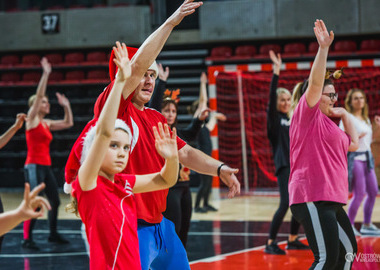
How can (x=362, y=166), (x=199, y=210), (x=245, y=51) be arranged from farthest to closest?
(x=245, y=51), (x=199, y=210), (x=362, y=166)

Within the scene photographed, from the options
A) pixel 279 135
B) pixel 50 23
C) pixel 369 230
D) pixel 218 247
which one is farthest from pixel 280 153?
pixel 50 23

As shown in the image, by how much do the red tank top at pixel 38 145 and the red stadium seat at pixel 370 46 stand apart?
780 centimetres

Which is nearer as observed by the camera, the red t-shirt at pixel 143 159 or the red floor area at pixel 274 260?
the red t-shirt at pixel 143 159

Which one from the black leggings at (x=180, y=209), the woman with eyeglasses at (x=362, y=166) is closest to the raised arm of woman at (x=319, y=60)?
the black leggings at (x=180, y=209)

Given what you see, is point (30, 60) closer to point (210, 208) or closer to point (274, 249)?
point (210, 208)

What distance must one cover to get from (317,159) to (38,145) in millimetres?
4504

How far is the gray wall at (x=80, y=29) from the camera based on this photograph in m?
14.1

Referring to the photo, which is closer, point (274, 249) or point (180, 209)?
point (180, 209)

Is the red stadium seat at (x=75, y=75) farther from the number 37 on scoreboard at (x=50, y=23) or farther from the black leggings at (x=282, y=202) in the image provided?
the black leggings at (x=282, y=202)

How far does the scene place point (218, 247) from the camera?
6.62 metres

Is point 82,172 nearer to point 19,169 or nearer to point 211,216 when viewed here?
point 211,216

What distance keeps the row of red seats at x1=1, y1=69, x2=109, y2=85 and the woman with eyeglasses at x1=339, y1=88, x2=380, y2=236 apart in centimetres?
766

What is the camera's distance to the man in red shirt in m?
3.16

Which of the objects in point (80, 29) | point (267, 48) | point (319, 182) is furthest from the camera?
point (80, 29)
